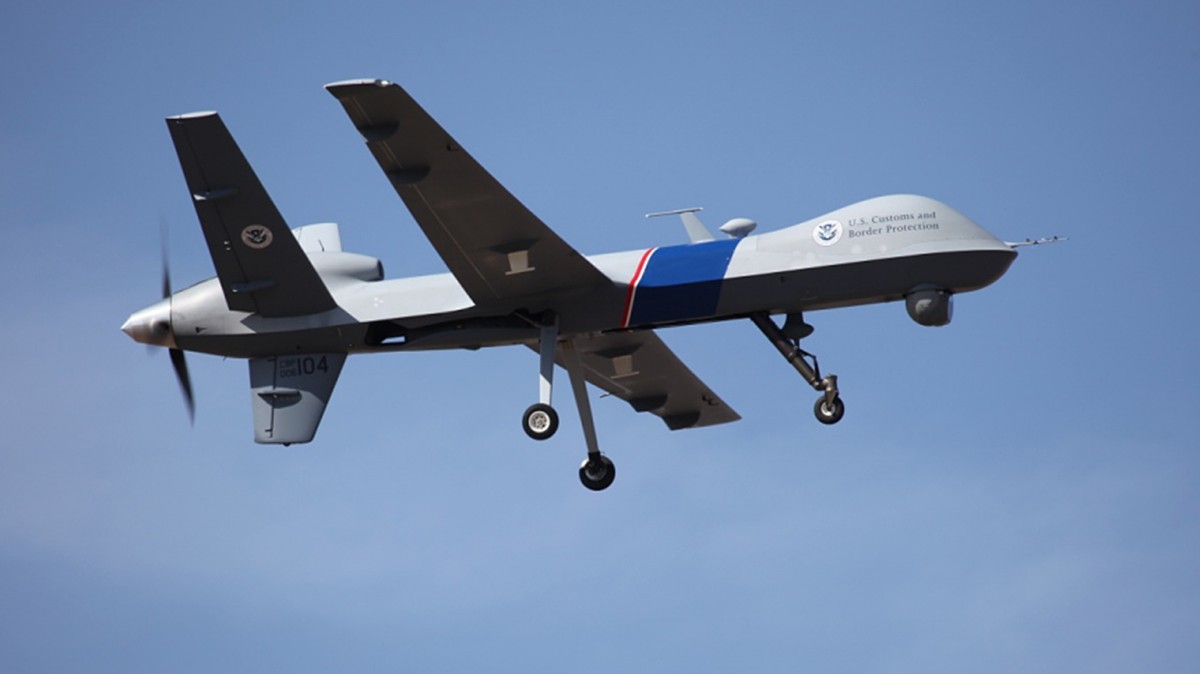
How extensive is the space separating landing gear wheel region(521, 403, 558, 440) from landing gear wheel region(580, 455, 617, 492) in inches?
91.3

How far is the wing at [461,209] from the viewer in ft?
88.2

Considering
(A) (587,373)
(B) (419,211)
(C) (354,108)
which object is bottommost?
(A) (587,373)

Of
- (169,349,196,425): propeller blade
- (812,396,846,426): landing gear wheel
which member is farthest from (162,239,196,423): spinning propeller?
(812,396,846,426): landing gear wheel

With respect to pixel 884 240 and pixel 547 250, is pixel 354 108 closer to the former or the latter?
pixel 547 250

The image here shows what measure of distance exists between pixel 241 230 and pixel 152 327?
2.47 meters

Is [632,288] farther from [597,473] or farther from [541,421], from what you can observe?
[597,473]

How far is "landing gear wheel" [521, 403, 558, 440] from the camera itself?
2978 centimetres

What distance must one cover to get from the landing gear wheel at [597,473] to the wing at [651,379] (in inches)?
77.1

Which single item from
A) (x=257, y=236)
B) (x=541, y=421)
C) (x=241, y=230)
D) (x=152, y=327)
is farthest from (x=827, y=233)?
(x=152, y=327)

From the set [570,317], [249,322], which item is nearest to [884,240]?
[570,317]

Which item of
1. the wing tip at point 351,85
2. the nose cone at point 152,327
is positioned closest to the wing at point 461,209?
the wing tip at point 351,85

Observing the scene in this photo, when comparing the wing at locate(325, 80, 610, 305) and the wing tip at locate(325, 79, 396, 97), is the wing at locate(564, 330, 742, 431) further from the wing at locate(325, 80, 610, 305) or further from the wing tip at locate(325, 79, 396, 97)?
the wing tip at locate(325, 79, 396, 97)

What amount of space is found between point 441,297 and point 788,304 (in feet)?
18.1

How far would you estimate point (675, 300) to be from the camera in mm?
29203
